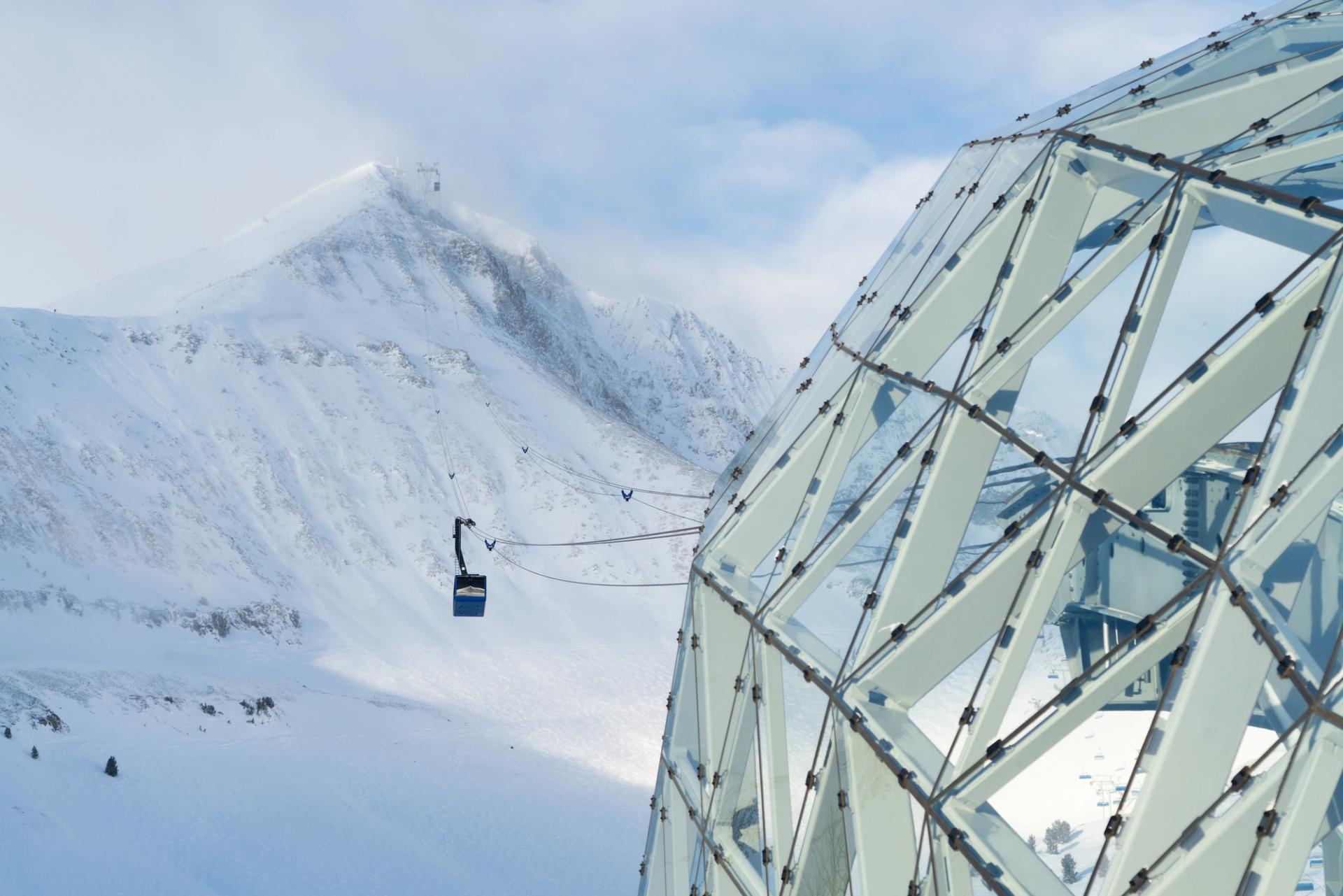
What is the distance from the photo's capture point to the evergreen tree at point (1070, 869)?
21.4 feet

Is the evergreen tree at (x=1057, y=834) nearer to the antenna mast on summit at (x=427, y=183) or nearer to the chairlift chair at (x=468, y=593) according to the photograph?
the chairlift chair at (x=468, y=593)

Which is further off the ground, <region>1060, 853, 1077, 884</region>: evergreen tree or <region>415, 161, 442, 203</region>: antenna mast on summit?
<region>415, 161, 442, 203</region>: antenna mast on summit

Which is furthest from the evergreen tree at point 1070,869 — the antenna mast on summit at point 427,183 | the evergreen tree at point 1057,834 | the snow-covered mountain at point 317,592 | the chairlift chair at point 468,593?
the antenna mast on summit at point 427,183

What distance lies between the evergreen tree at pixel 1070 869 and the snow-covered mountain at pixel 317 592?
86.1 feet

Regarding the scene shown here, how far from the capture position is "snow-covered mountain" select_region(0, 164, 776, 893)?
32.4 m

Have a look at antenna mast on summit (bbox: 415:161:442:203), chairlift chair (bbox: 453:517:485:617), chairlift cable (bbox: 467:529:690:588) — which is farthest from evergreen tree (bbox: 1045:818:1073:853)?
antenna mast on summit (bbox: 415:161:442:203)

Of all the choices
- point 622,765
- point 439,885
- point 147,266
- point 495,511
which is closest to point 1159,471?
point 439,885

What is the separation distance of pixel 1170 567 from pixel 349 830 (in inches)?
1225

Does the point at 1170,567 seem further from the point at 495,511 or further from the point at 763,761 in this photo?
the point at 495,511

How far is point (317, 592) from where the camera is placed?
6103cm

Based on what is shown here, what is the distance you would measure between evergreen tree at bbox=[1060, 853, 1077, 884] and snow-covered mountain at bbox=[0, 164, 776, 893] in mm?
26248

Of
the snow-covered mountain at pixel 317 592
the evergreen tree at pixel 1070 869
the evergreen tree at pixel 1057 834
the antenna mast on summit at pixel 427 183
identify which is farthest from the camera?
the antenna mast on summit at pixel 427 183

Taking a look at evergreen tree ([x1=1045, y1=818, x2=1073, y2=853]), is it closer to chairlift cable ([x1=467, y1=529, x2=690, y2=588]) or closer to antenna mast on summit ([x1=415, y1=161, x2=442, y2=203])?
chairlift cable ([x1=467, y1=529, x2=690, y2=588])

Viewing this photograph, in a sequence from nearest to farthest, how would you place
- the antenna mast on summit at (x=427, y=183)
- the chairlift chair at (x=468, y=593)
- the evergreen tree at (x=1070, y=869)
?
the evergreen tree at (x=1070, y=869) → the chairlift chair at (x=468, y=593) → the antenna mast on summit at (x=427, y=183)
